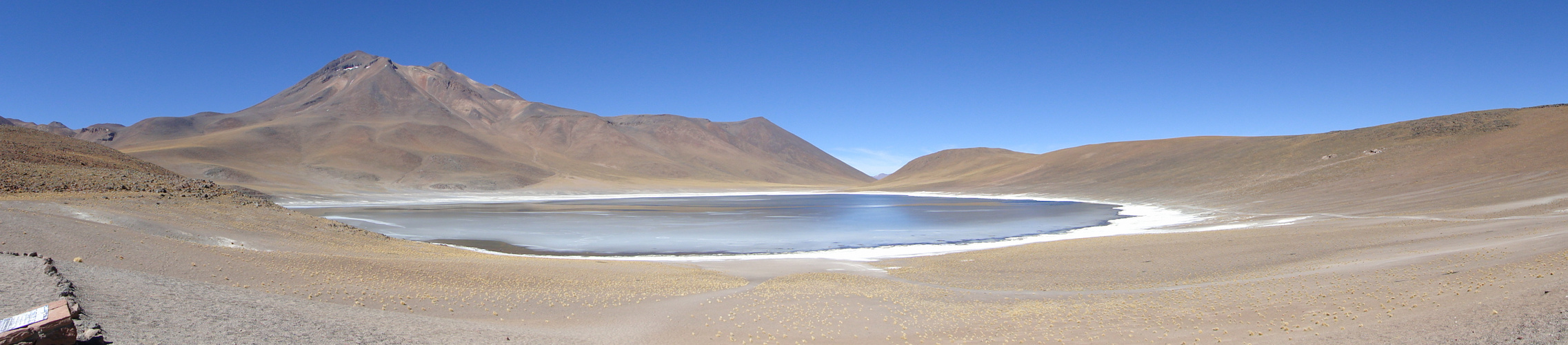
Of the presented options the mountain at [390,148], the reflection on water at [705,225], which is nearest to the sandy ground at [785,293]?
the reflection on water at [705,225]

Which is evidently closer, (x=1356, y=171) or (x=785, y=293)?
(x=785, y=293)

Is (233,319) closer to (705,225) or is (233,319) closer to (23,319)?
(23,319)

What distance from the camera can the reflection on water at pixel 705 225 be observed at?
95.6ft

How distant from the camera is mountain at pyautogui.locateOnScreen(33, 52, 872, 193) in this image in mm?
102250

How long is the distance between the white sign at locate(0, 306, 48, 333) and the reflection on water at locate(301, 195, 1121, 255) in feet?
65.4

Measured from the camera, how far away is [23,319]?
569 centimetres

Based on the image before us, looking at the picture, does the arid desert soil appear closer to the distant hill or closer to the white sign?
the distant hill

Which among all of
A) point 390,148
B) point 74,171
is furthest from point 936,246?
point 390,148

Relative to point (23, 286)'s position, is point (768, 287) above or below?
below

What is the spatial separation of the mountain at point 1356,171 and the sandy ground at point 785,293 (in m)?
18.2

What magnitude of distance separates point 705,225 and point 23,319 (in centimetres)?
3464

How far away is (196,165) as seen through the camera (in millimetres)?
91312

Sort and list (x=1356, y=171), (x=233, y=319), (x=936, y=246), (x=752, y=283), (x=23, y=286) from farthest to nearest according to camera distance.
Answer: (x=1356, y=171) → (x=936, y=246) → (x=752, y=283) → (x=233, y=319) → (x=23, y=286)

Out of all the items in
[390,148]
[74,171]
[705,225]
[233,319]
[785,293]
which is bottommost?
[785,293]
